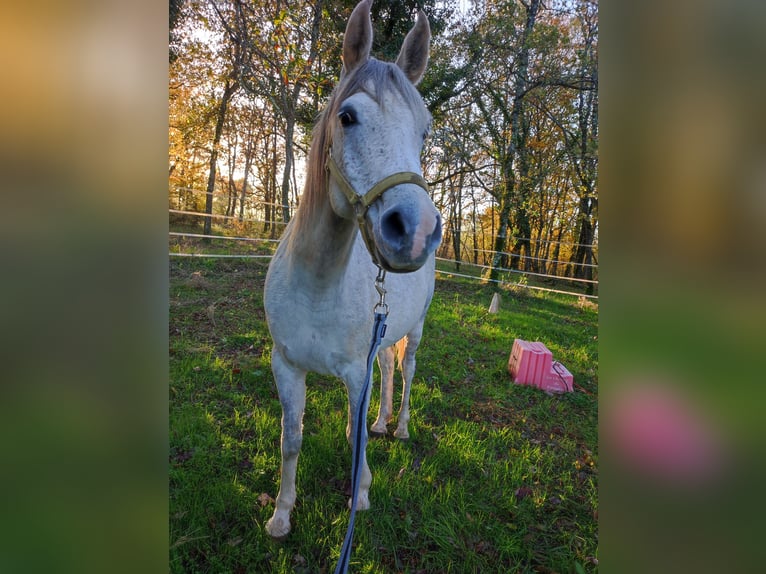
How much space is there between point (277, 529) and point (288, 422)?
0.62m

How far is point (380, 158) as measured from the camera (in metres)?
1.36

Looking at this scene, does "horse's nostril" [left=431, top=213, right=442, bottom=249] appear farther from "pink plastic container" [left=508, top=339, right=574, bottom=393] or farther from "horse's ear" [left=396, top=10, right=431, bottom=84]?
"pink plastic container" [left=508, top=339, right=574, bottom=393]

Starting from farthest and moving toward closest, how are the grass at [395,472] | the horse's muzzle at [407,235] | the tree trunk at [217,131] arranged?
the tree trunk at [217,131] < the grass at [395,472] < the horse's muzzle at [407,235]

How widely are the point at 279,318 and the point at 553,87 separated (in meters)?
11.3

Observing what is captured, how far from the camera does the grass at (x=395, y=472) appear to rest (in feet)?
6.91

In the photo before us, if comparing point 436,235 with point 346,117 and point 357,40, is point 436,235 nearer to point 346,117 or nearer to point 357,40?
point 346,117

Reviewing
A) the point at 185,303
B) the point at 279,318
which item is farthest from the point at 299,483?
the point at 185,303

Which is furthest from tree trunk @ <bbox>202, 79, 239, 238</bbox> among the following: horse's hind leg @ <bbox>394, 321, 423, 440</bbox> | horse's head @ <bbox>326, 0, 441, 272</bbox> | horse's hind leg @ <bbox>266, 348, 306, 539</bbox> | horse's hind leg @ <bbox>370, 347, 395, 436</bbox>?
horse's head @ <bbox>326, 0, 441, 272</bbox>

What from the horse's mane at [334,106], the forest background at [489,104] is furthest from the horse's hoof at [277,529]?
the forest background at [489,104]
